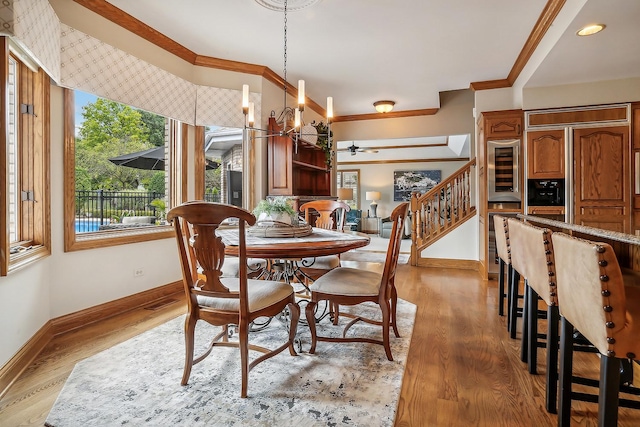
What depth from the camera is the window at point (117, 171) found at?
9.14 feet

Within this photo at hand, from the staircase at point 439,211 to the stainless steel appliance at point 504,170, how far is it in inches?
32.9

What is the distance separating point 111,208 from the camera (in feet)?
10.4

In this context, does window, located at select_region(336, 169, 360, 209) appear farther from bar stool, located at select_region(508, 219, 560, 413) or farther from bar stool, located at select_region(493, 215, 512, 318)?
bar stool, located at select_region(508, 219, 560, 413)

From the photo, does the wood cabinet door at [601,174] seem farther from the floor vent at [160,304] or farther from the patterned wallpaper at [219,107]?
the floor vent at [160,304]

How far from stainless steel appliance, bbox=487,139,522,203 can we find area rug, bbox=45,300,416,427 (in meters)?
2.72

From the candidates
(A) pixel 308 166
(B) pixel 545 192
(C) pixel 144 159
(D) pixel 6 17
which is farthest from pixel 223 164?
(B) pixel 545 192

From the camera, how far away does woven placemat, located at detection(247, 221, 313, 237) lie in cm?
231

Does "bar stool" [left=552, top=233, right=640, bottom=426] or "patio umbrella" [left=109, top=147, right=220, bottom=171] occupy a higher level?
"patio umbrella" [left=109, top=147, right=220, bottom=171]

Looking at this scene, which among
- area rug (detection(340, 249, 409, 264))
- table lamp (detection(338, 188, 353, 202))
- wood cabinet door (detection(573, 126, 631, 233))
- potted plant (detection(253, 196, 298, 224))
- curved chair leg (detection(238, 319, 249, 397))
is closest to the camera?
curved chair leg (detection(238, 319, 249, 397))

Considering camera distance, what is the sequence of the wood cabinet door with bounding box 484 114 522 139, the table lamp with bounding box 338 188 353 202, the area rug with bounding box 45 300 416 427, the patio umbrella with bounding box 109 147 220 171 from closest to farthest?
1. the area rug with bounding box 45 300 416 427
2. the patio umbrella with bounding box 109 147 220 171
3. the wood cabinet door with bounding box 484 114 522 139
4. the table lamp with bounding box 338 188 353 202

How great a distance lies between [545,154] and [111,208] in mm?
4719

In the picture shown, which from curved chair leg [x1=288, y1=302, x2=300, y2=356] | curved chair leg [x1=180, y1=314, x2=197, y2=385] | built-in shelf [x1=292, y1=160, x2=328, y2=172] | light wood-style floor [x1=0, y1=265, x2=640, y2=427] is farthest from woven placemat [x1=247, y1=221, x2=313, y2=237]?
built-in shelf [x1=292, y1=160, x2=328, y2=172]

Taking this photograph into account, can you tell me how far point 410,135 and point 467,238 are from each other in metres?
2.14

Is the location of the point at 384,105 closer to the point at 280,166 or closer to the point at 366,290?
the point at 280,166
